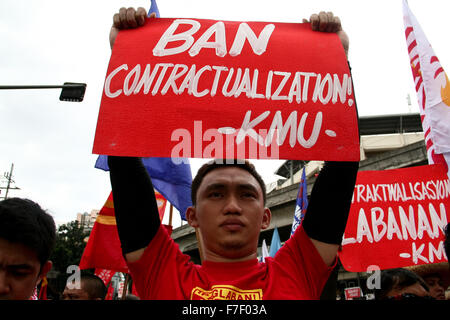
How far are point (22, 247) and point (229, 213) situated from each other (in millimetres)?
949

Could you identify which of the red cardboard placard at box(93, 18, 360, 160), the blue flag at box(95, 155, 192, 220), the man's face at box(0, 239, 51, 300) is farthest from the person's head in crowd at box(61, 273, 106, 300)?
the red cardboard placard at box(93, 18, 360, 160)

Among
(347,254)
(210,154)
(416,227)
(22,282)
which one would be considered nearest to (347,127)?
(210,154)

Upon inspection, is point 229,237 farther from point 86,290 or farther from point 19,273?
Answer: point 86,290

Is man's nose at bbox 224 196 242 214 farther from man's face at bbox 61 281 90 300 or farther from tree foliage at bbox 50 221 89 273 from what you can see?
tree foliage at bbox 50 221 89 273

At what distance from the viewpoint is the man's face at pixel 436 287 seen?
3.26 metres

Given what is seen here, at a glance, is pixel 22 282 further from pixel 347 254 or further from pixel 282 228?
pixel 282 228

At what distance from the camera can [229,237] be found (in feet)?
5.40

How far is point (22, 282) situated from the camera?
163 centimetres

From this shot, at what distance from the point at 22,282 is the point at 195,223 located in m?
0.80

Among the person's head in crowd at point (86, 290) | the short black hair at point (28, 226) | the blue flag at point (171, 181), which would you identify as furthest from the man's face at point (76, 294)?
the short black hair at point (28, 226)

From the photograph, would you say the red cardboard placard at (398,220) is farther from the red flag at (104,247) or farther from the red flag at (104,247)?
the red flag at (104,247)

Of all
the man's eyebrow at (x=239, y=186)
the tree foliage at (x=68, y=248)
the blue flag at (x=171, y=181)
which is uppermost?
the tree foliage at (x=68, y=248)

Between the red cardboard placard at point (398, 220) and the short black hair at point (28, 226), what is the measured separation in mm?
2576

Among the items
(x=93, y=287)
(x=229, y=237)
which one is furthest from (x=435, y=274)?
(x=93, y=287)
